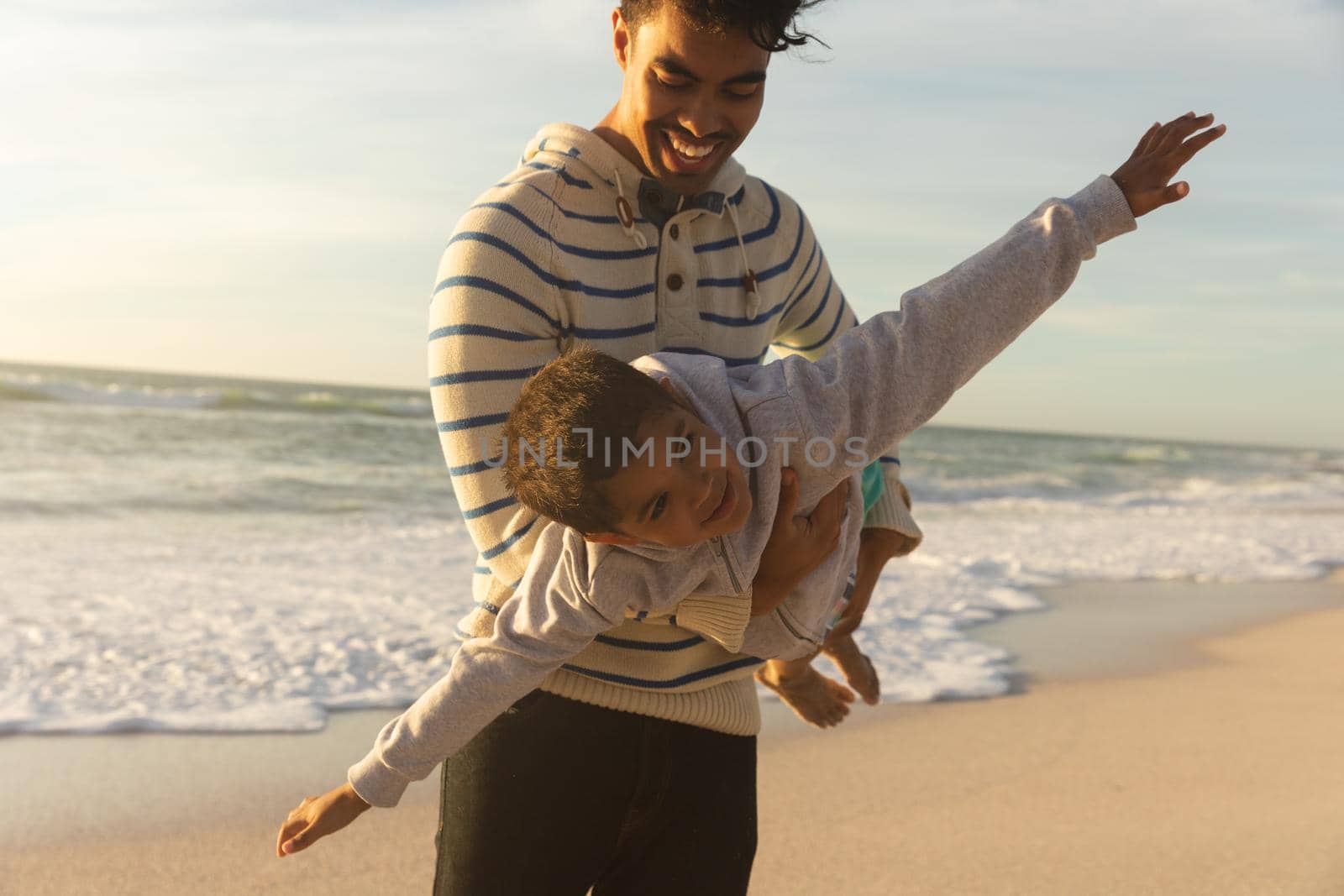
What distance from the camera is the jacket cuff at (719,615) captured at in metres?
1.66

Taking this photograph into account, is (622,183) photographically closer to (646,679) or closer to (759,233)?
(759,233)

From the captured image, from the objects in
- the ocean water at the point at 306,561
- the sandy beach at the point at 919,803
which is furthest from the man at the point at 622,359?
the ocean water at the point at 306,561

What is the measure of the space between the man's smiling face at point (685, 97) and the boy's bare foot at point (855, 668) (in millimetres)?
1071

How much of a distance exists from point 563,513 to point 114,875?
2085mm

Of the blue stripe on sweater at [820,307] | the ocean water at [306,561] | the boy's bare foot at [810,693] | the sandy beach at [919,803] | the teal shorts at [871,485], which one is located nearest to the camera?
the teal shorts at [871,485]

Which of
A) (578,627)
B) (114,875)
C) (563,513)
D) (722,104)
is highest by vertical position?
(722,104)

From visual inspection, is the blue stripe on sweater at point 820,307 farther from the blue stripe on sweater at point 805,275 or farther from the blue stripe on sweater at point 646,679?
the blue stripe on sweater at point 646,679

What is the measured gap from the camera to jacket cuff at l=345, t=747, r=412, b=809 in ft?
5.50

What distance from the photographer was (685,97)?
170 cm

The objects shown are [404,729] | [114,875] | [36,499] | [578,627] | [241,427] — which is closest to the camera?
[578,627]

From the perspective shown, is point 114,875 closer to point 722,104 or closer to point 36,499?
point 722,104

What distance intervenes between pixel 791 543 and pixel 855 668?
0.88 metres

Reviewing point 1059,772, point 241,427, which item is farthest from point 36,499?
point 1059,772

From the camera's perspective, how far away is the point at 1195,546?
858 centimetres
